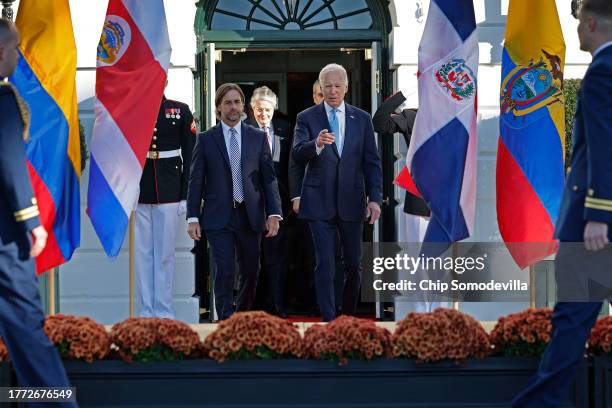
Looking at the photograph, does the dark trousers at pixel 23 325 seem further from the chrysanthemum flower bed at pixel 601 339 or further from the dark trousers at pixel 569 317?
the chrysanthemum flower bed at pixel 601 339

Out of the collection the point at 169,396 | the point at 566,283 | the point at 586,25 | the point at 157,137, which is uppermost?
the point at 586,25

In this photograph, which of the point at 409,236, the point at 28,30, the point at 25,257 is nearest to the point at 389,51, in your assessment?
the point at 409,236

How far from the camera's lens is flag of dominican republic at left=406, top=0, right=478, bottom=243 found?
286 inches

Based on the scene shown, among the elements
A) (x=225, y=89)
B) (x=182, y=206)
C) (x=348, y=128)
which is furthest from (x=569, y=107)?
(x=182, y=206)

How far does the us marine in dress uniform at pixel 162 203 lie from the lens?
8359mm

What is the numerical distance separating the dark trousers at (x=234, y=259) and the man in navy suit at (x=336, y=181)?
435 millimetres

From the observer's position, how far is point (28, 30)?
7336mm

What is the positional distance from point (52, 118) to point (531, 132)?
3.37 meters

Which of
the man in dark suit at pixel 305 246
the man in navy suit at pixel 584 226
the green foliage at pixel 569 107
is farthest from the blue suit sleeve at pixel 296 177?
the man in navy suit at pixel 584 226

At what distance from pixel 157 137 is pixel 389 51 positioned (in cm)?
241

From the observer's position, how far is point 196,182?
780 centimetres

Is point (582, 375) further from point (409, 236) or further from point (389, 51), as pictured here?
point (389, 51)

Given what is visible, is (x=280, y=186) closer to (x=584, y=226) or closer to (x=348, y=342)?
(x=348, y=342)

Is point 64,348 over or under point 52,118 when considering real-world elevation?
under
